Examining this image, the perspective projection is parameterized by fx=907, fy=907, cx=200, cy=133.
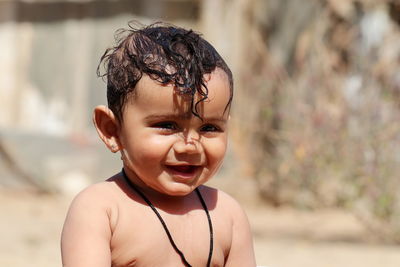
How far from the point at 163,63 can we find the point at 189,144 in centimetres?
26

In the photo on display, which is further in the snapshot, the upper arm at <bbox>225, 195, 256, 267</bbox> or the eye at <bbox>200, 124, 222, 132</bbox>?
the upper arm at <bbox>225, 195, 256, 267</bbox>

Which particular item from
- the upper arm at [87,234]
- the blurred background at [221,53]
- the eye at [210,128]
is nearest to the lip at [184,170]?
the eye at [210,128]

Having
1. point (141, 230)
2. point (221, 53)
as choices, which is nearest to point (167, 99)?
point (141, 230)

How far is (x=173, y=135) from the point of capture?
2744 mm

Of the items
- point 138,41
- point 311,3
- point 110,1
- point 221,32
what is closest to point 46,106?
point 110,1

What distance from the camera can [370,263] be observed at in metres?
6.18

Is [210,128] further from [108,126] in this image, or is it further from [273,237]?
[273,237]

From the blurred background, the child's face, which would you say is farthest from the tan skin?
the blurred background

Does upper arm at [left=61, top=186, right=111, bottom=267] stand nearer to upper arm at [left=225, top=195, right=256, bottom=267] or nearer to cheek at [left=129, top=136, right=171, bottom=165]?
cheek at [left=129, top=136, right=171, bottom=165]

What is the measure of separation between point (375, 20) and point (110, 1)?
11.1ft

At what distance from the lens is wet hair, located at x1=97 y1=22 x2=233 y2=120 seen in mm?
2732

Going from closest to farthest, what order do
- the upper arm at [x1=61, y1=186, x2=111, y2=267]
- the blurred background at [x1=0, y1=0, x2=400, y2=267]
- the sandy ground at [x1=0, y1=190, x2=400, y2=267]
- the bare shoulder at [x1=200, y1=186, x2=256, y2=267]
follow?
the upper arm at [x1=61, y1=186, x2=111, y2=267] → the bare shoulder at [x1=200, y1=186, x2=256, y2=267] → the sandy ground at [x1=0, y1=190, x2=400, y2=267] → the blurred background at [x1=0, y1=0, x2=400, y2=267]

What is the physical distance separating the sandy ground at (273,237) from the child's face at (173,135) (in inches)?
128

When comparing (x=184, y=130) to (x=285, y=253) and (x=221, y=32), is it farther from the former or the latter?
(x=221, y=32)
